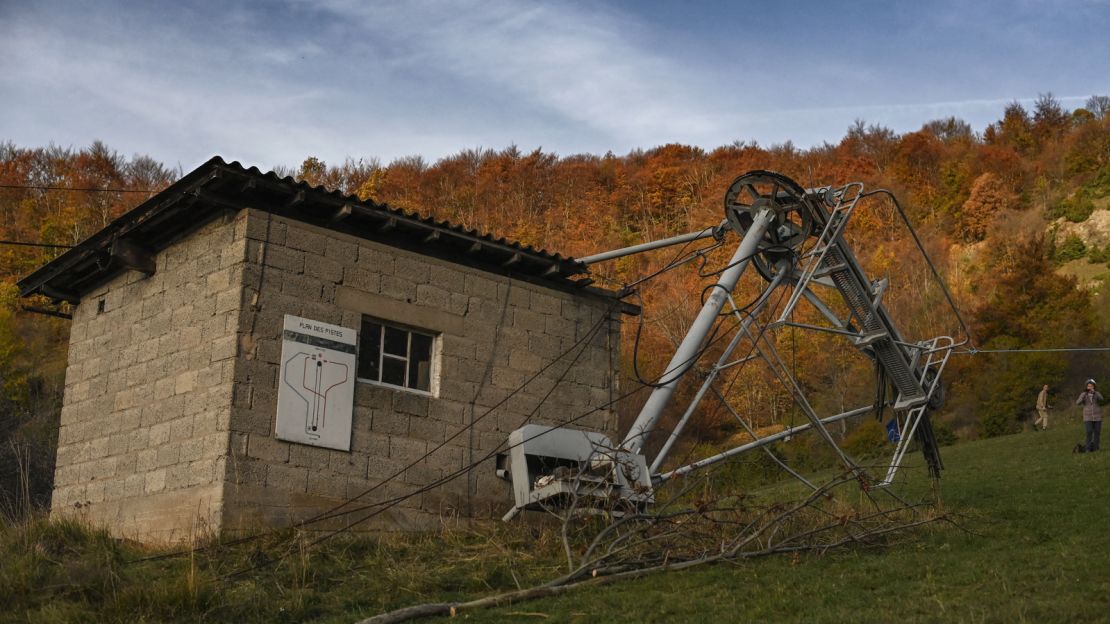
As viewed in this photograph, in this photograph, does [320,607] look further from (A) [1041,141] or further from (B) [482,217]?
(A) [1041,141]

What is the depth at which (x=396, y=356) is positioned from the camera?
1378cm

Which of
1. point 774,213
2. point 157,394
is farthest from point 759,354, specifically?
point 157,394

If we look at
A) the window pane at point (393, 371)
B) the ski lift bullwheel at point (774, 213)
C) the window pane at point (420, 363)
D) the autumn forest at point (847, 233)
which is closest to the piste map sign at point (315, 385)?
the window pane at point (393, 371)

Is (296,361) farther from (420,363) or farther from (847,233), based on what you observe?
(847,233)

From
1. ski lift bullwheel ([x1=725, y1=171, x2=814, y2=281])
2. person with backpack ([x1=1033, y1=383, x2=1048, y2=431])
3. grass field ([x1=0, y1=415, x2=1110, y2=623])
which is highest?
ski lift bullwheel ([x1=725, y1=171, x2=814, y2=281])

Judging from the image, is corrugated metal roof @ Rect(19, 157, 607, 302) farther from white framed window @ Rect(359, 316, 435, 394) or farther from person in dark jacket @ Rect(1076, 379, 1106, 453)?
person in dark jacket @ Rect(1076, 379, 1106, 453)

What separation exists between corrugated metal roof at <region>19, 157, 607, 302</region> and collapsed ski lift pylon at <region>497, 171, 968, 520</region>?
155 centimetres

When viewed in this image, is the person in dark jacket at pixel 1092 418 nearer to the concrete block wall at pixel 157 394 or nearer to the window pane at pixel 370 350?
the window pane at pixel 370 350

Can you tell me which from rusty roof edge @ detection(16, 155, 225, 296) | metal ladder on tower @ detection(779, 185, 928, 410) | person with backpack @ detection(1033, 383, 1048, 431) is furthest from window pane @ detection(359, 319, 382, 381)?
person with backpack @ detection(1033, 383, 1048, 431)

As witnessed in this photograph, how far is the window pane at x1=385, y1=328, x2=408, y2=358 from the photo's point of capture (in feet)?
45.2

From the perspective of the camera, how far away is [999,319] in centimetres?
3816

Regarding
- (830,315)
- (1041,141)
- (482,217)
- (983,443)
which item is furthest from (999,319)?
(1041,141)

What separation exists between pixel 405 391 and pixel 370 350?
0.65m

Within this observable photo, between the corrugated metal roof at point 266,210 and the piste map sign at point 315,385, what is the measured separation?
135 centimetres
